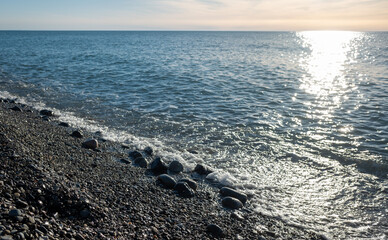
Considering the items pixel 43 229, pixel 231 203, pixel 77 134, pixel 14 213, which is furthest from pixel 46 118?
pixel 231 203

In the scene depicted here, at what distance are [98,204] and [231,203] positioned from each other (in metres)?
3.22

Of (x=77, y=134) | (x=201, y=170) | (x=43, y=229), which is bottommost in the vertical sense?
(x=201, y=170)

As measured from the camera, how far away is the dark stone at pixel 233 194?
7.14 meters

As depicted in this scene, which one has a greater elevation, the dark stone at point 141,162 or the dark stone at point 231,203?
the dark stone at point 141,162

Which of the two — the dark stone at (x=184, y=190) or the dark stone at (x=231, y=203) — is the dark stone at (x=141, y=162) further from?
the dark stone at (x=231, y=203)

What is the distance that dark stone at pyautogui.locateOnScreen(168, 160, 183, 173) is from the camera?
8606mm

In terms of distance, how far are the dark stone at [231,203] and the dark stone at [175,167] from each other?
2160 millimetres

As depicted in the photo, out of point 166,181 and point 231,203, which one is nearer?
point 231,203

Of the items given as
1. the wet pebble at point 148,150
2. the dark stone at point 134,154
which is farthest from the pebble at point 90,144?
the wet pebble at point 148,150

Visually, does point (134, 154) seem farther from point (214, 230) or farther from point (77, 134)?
point (214, 230)

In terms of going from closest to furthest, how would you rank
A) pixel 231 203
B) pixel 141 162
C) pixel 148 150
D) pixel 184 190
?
pixel 231 203
pixel 184 190
pixel 141 162
pixel 148 150

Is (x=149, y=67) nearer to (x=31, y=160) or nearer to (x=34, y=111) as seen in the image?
(x=34, y=111)

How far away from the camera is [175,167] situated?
8.65 m

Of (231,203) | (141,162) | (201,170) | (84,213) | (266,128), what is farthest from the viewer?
(266,128)
